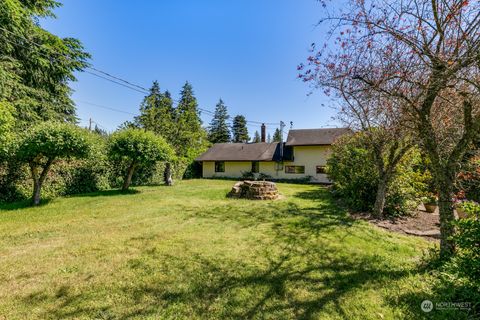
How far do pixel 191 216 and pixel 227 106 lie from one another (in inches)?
1671

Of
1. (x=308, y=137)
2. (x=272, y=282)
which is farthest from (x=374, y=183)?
(x=308, y=137)

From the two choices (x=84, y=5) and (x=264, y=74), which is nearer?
(x=84, y=5)

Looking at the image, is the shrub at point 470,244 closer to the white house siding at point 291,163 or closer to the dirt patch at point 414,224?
the dirt patch at point 414,224

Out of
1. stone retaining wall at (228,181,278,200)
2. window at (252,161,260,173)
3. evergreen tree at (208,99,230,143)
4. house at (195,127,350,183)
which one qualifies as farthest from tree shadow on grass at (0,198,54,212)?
evergreen tree at (208,99,230,143)

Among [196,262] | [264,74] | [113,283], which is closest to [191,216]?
[196,262]

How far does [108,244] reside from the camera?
486 cm

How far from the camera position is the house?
70.3 ft

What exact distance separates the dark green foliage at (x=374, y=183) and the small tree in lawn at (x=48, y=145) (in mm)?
10557

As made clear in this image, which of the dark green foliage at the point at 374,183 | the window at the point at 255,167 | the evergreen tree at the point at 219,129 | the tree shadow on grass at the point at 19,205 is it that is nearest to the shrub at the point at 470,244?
the dark green foliage at the point at 374,183

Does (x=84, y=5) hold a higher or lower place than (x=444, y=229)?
higher

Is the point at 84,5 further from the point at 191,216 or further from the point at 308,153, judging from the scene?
the point at 308,153

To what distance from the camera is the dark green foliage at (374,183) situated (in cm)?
758

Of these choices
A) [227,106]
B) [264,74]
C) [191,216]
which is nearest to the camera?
[191,216]

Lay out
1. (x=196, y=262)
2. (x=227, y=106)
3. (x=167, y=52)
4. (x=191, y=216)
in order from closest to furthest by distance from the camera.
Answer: (x=196, y=262), (x=191, y=216), (x=167, y=52), (x=227, y=106)
